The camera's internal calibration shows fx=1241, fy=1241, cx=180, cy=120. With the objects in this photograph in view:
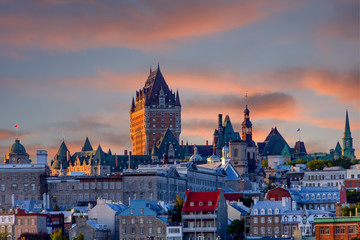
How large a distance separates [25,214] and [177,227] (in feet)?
76.2

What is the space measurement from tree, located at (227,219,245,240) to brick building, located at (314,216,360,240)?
13.7 meters

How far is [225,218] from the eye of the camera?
170m

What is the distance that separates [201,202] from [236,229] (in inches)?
239

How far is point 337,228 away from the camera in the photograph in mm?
156875

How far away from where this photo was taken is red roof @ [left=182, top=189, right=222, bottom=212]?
165250 millimetres

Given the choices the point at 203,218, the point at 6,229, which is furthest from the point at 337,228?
the point at 6,229

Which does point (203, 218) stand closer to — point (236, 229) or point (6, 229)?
point (236, 229)

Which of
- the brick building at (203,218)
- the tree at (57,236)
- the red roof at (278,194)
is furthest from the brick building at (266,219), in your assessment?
the tree at (57,236)

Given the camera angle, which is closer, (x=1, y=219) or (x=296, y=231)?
(x=296, y=231)

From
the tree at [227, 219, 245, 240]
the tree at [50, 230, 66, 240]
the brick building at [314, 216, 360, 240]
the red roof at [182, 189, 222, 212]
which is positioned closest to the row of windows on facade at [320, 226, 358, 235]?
the brick building at [314, 216, 360, 240]

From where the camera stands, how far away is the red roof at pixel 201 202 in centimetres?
16525

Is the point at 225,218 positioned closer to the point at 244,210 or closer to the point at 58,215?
the point at 244,210

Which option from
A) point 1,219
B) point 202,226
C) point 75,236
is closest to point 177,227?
point 202,226

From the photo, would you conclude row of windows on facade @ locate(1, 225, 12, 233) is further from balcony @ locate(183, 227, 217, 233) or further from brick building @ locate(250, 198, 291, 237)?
brick building @ locate(250, 198, 291, 237)
